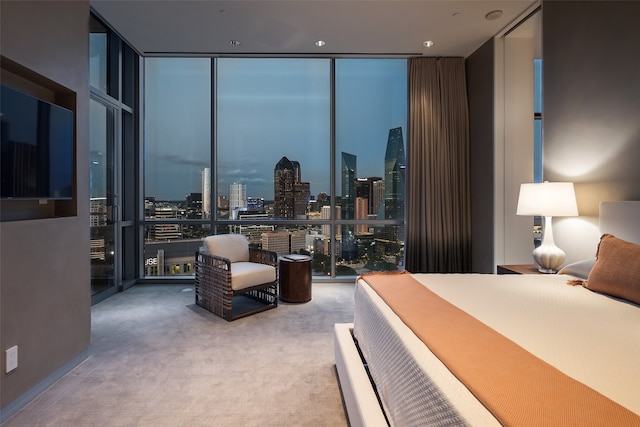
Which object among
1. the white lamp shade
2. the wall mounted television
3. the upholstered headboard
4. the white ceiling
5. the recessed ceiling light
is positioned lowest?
the upholstered headboard

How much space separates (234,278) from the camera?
9.69ft

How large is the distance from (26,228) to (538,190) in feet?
11.2

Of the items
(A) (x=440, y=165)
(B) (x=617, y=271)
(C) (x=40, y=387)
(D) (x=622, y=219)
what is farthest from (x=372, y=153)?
(C) (x=40, y=387)

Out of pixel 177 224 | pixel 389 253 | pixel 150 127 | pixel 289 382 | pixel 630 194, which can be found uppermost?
pixel 150 127

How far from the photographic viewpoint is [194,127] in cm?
429

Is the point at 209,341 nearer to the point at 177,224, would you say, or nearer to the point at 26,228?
the point at 26,228

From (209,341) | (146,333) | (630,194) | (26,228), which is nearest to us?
(26,228)

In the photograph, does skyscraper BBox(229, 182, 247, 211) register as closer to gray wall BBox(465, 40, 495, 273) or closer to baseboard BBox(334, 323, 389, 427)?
baseboard BBox(334, 323, 389, 427)

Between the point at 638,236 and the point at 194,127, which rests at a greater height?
the point at 194,127

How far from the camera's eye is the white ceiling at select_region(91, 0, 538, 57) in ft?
9.84

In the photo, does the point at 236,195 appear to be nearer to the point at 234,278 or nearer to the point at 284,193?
the point at 284,193

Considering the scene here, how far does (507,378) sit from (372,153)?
12.3 feet

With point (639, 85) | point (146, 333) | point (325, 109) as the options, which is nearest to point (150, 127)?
point (325, 109)

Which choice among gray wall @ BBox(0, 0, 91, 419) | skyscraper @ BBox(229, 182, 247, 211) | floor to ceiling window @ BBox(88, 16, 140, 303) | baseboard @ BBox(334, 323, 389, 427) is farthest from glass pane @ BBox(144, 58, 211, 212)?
baseboard @ BBox(334, 323, 389, 427)
